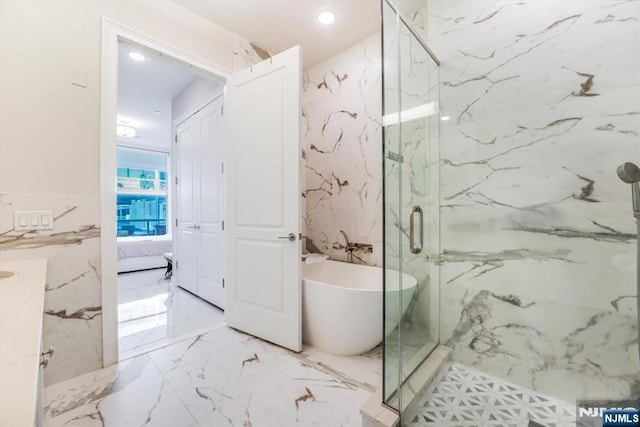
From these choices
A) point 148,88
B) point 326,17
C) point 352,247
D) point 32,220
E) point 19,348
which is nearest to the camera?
point 19,348

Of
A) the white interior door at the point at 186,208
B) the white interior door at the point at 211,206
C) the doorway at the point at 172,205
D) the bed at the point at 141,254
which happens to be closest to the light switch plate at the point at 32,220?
the doorway at the point at 172,205

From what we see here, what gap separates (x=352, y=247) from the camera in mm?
2764

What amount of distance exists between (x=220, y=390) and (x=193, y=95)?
337cm

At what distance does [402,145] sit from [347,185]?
50.2 inches

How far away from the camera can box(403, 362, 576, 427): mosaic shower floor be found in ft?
4.65

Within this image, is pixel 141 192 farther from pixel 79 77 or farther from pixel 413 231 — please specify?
pixel 413 231

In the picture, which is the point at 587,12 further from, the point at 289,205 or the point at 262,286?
the point at 262,286

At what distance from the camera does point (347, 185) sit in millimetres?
2848

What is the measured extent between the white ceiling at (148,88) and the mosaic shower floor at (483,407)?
3001 mm

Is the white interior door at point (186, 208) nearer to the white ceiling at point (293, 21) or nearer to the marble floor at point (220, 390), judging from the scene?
the white ceiling at point (293, 21)

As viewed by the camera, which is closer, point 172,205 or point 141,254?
point 172,205

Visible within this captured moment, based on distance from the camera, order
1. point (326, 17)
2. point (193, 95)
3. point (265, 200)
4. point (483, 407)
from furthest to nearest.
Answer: point (193, 95) → point (326, 17) → point (265, 200) → point (483, 407)

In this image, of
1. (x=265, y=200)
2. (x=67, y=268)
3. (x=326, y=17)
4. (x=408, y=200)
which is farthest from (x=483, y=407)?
(x=326, y=17)

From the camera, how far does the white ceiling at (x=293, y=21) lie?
224 cm
